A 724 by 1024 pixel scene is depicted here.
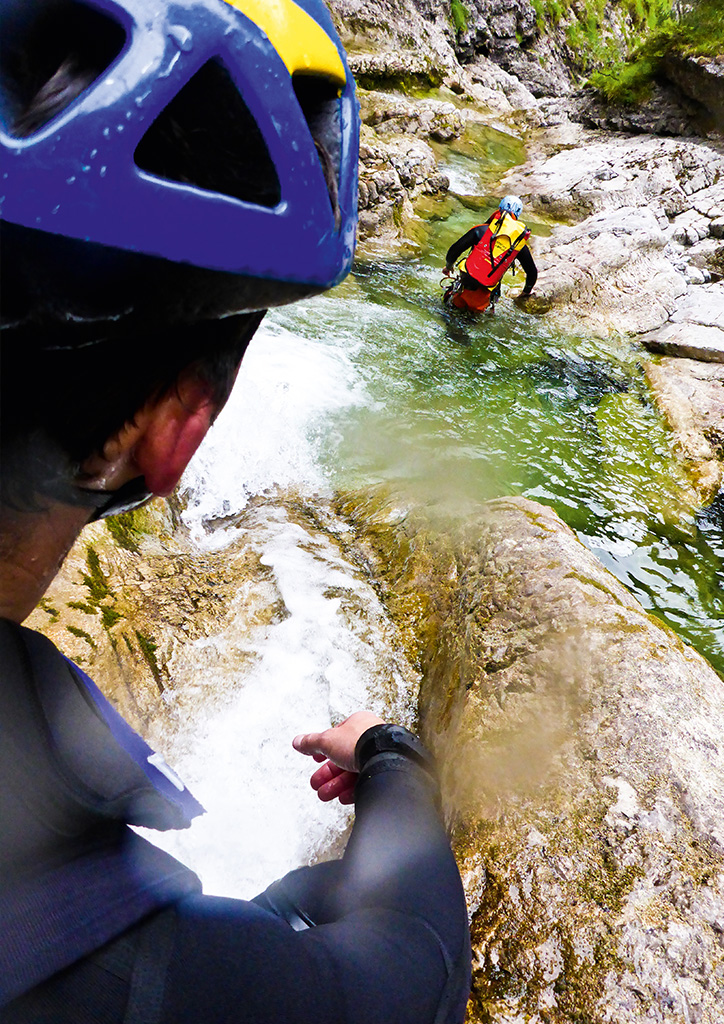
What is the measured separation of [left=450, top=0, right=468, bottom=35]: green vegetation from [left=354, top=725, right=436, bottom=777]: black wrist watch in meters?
35.1

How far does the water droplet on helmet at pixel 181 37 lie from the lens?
765 mm

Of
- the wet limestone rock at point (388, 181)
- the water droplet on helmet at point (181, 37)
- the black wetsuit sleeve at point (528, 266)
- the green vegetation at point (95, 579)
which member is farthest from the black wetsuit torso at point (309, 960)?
the wet limestone rock at point (388, 181)

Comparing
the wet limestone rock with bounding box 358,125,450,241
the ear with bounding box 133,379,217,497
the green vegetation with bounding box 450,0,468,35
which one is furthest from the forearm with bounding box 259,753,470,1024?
the green vegetation with bounding box 450,0,468,35

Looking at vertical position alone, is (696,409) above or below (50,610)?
below

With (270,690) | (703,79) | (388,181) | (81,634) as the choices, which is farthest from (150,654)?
(703,79)

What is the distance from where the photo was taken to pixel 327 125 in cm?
100

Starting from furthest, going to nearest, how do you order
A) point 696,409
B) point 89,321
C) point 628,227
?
point 628,227 → point 696,409 → point 89,321

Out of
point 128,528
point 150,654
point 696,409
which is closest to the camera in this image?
point 150,654

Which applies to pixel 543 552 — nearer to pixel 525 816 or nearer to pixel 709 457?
pixel 525 816

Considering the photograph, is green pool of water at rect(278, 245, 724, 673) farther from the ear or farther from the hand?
the ear

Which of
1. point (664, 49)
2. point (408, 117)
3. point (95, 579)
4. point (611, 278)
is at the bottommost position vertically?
point (611, 278)

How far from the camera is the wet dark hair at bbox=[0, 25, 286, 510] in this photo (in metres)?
0.70

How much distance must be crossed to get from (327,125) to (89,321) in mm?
579

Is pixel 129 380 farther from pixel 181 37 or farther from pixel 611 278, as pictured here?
pixel 611 278
